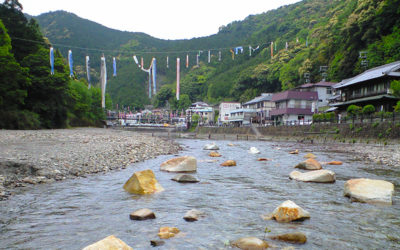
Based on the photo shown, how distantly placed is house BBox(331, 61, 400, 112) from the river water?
95.3 ft

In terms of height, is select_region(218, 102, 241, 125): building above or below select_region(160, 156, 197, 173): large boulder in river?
above

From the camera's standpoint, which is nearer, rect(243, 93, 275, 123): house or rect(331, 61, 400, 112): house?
rect(331, 61, 400, 112): house

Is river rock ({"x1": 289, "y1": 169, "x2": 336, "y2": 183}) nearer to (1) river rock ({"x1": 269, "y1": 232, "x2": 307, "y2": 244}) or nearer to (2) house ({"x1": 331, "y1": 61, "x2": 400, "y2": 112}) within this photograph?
(1) river rock ({"x1": 269, "y1": 232, "x2": 307, "y2": 244})

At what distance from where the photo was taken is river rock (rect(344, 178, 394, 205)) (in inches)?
252

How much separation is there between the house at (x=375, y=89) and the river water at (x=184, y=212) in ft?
95.3

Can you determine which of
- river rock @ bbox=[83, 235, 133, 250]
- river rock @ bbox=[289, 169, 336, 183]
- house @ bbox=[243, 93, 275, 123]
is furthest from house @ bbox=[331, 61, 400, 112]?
river rock @ bbox=[83, 235, 133, 250]

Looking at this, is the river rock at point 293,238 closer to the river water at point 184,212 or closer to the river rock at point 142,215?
the river water at point 184,212

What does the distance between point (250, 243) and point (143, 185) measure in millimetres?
3874

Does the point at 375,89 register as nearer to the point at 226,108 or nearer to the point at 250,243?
the point at 250,243

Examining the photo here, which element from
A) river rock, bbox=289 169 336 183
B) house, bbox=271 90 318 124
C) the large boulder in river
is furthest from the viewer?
house, bbox=271 90 318 124

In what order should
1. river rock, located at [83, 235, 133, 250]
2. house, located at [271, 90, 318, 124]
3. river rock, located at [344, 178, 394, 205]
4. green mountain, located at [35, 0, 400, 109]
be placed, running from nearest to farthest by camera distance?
river rock, located at [83, 235, 133, 250], river rock, located at [344, 178, 394, 205], green mountain, located at [35, 0, 400, 109], house, located at [271, 90, 318, 124]

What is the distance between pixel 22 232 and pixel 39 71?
34.6 meters

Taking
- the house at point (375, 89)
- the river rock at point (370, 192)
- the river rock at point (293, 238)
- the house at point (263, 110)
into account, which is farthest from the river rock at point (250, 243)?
the house at point (263, 110)

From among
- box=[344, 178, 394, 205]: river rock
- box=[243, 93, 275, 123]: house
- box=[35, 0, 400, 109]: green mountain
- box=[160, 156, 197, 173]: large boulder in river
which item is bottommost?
box=[160, 156, 197, 173]: large boulder in river
